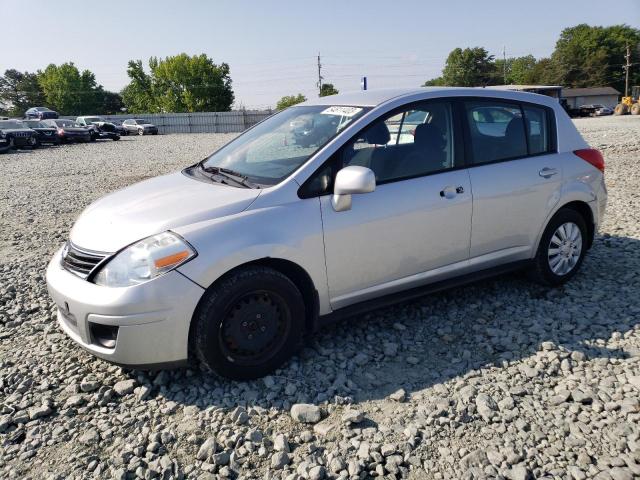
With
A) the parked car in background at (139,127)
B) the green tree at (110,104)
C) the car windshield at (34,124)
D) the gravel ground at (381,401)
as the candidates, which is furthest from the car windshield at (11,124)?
the green tree at (110,104)

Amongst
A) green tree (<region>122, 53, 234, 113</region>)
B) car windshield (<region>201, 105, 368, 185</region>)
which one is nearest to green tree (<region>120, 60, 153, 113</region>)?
green tree (<region>122, 53, 234, 113</region>)

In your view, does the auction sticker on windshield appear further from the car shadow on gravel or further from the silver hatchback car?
the car shadow on gravel

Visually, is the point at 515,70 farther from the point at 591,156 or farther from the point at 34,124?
the point at 591,156

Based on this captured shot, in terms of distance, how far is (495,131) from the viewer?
422 centimetres

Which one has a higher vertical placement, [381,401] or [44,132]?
[44,132]

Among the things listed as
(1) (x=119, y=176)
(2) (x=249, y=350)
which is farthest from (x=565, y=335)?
(1) (x=119, y=176)

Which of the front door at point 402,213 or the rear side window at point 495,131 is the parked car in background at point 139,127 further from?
the front door at point 402,213

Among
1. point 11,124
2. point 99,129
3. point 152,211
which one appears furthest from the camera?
point 99,129

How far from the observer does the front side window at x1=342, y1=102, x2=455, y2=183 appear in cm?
360

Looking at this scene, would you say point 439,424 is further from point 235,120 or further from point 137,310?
point 235,120

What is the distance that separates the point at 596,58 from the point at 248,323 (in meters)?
106

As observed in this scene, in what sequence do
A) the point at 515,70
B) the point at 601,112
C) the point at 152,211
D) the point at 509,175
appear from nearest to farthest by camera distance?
the point at 152,211 < the point at 509,175 < the point at 601,112 < the point at 515,70

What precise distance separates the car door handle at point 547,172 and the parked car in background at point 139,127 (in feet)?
149

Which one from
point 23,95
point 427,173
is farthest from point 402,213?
point 23,95
